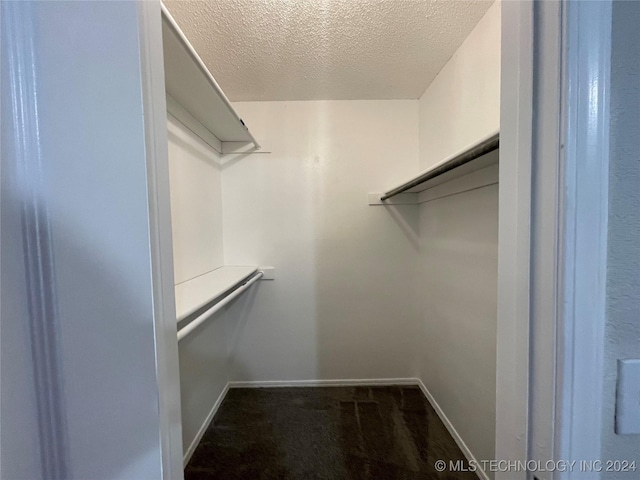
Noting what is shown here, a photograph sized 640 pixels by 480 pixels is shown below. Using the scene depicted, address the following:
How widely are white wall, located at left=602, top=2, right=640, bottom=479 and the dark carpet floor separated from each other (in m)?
1.45

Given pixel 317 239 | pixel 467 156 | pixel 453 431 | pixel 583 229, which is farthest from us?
pixel 317 239

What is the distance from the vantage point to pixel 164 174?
1.59 feet

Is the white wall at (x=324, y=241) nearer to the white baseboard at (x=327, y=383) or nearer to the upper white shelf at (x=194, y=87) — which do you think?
the white baseboard at (x=327, y=383)

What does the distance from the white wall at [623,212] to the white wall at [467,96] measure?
Result: 2.25 ft

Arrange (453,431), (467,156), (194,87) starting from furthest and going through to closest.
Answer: (453,431) < (194,87) < (467,156)

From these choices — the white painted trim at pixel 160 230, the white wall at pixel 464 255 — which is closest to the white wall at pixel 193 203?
the white painted trim at pixel 160 230

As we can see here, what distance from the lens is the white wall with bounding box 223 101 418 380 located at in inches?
88.7

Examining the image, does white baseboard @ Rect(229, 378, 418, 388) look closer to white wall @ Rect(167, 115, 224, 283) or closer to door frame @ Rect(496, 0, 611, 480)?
white wall @ Rect(167, 115, 224, 283)

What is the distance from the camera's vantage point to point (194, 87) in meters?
1.28

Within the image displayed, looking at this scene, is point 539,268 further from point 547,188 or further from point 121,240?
point 121,240

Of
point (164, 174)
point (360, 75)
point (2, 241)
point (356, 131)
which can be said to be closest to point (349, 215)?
point (356, 131)

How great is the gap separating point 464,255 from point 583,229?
1.28m

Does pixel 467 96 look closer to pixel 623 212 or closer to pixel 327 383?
pixel 623 212

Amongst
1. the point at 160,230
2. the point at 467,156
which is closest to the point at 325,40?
the point at 467,156
